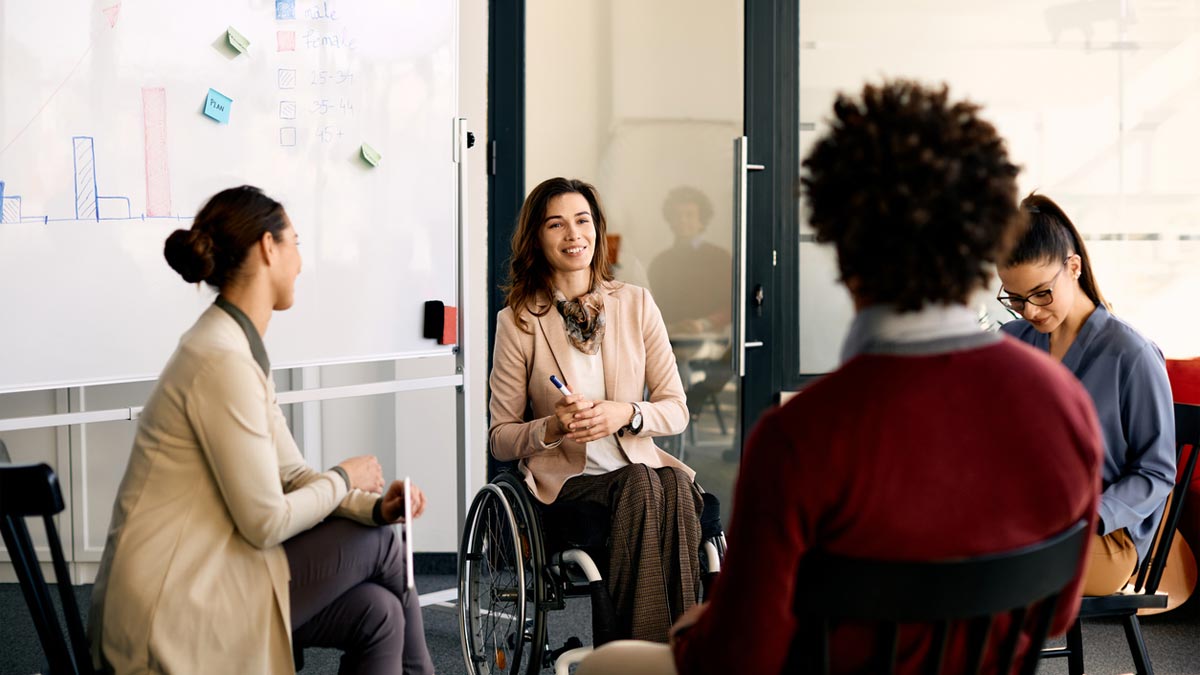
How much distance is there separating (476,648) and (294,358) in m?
0.85

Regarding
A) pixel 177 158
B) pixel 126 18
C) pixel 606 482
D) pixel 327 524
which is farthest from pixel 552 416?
pixel 126 18

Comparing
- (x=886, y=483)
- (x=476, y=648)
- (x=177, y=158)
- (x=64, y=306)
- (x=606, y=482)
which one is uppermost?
(x=177, y=158)

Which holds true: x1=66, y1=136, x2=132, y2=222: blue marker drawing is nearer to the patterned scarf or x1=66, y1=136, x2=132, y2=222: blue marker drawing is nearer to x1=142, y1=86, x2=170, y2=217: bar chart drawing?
x1=142, y1=86, x2=170, y2=217: bar chart drawing

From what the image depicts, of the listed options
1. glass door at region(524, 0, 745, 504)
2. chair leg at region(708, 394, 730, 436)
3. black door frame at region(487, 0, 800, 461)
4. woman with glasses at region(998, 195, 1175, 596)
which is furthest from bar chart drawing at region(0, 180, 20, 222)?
chair leg at region(708, 394, 730, 436)

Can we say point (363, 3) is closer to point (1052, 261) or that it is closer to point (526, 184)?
point (526, 184)

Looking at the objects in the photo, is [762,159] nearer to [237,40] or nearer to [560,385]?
[560,385]

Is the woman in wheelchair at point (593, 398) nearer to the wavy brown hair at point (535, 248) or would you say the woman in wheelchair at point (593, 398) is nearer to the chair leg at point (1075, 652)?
the wavy brown hair at point (535, 248)

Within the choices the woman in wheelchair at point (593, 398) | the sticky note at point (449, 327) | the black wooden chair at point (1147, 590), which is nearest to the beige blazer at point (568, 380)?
the woman in wheelchair at point (593, 398)

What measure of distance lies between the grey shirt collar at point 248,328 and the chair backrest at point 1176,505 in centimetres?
168

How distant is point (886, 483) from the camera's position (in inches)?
42.1

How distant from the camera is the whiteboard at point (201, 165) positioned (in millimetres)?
2291

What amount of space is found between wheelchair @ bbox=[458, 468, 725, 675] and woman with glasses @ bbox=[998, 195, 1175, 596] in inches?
30.1

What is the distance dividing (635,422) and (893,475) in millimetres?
1385

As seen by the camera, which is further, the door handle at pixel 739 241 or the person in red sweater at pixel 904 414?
the door handle at pixel 739 241
